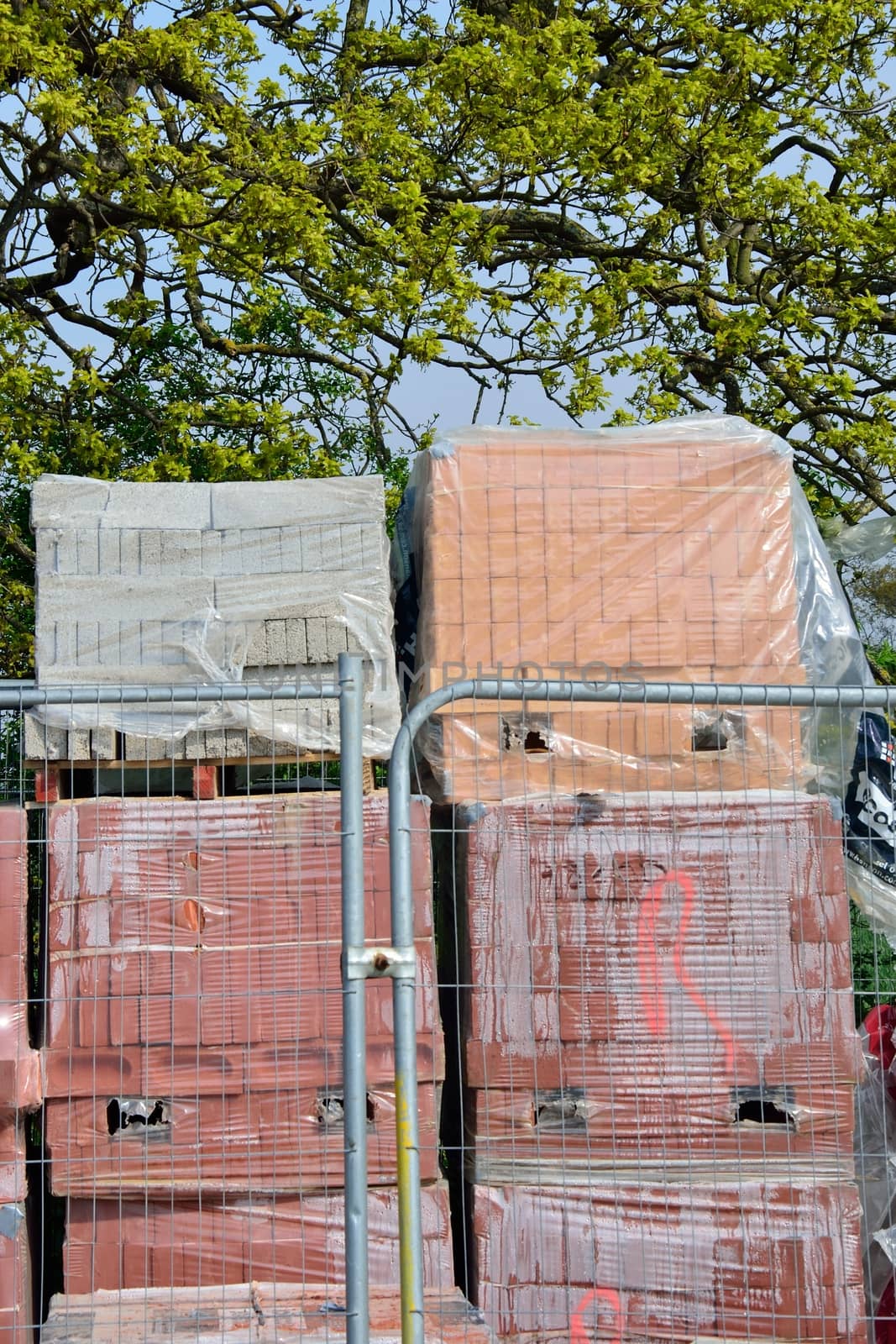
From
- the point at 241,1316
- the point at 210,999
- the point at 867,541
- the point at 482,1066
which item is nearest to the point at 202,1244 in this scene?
the point at 241,1316

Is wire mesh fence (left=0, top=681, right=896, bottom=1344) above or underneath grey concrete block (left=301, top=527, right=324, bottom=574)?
underneath

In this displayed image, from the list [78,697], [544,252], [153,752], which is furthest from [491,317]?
[78,697]

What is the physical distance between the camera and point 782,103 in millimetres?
9891

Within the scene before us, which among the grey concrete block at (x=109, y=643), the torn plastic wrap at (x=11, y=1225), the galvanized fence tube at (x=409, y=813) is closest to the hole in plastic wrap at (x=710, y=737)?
the galvanized fence tube at (x=409, y=813)

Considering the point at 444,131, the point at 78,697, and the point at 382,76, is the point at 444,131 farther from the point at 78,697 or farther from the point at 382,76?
the point at 78,697

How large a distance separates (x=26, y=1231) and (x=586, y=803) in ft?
6.62

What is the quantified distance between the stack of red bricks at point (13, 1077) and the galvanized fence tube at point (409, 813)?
1.19 meters

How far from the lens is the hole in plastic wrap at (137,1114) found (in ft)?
13.0

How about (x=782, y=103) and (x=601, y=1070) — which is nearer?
(x=601, y=1070)

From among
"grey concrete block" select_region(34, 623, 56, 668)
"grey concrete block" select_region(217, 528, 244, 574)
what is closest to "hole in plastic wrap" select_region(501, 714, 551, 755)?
"grey concrete block" select_region(217, 528, 244, 574)

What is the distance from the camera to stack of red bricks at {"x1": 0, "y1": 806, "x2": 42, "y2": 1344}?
3.86 meters

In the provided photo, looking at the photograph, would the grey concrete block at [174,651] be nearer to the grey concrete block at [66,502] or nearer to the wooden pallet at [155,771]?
the wooden pallet at [155,771]

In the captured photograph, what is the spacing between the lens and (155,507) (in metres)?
4.61

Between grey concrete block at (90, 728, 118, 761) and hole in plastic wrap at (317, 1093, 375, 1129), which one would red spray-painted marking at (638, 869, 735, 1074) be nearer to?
hole in plastic wrap at (317, 1093, 375, 1129)
